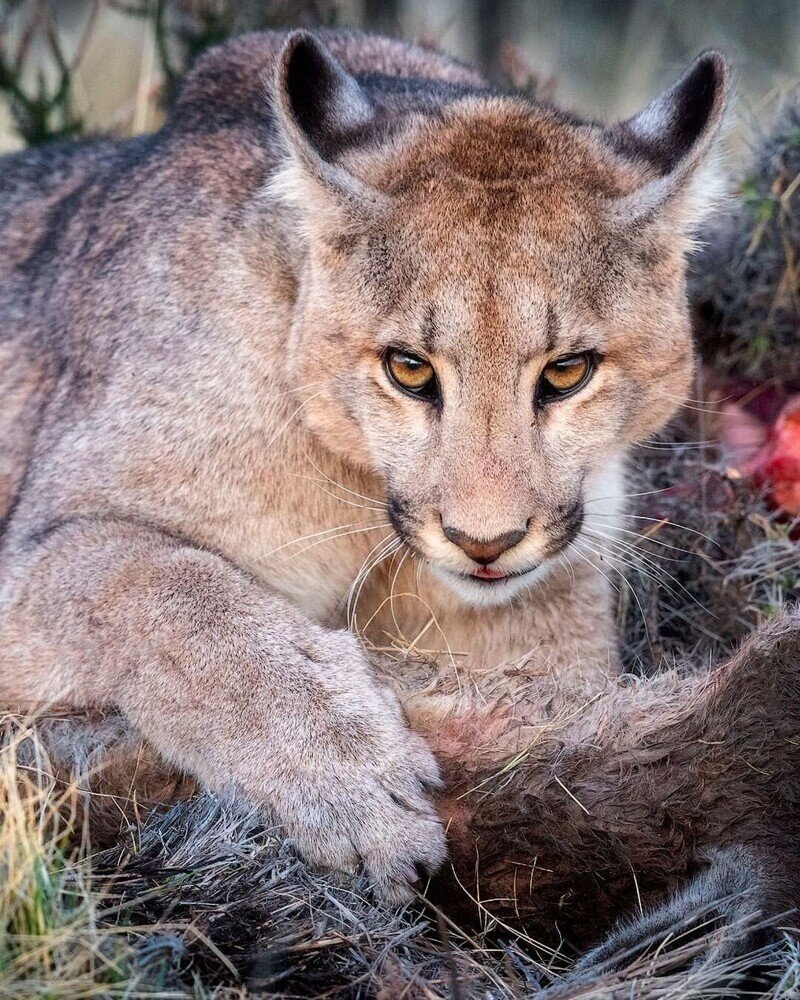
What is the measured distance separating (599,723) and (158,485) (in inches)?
64.1

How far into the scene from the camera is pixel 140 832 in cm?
321

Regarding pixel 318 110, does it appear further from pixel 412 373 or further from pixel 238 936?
pixel 238 936

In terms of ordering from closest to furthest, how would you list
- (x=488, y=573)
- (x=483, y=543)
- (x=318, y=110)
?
(x=483, y=543) < (x=488, y=573) < (x=318, y=110)

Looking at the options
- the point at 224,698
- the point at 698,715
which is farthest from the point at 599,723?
the point at 224,698

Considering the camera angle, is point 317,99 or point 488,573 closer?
point 488,573

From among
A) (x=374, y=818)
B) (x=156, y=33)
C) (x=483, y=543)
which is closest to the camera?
(x=374, y=818)

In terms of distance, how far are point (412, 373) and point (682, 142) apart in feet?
3.78

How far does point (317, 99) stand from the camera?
3844mm

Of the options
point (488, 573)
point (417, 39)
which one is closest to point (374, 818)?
point (488, 573)


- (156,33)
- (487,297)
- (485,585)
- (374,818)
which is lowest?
(374,818)

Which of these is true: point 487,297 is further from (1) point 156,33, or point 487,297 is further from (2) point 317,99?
(1) point 156,33

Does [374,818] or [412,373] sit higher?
[412,373]

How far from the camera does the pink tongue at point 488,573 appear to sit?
3.58 m

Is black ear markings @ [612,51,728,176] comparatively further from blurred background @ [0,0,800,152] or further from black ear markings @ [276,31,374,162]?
blurred background @ [0,0,800,152]
